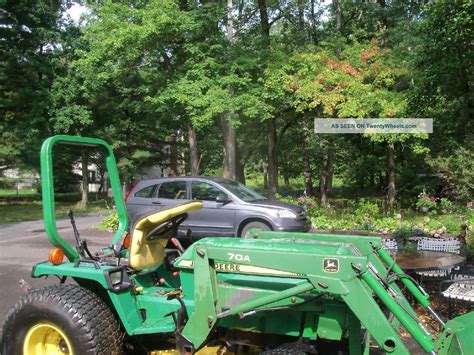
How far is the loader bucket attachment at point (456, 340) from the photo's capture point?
2.97 metres

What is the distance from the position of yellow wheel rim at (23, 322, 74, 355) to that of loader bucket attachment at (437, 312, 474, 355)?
9.12 ft

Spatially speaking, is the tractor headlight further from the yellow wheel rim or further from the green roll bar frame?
the yellow wheel rim

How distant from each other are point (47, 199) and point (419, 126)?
13692 millimetres

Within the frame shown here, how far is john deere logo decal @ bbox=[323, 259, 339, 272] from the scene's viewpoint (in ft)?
9.71

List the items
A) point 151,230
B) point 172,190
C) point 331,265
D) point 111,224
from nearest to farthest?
point 331,265, point 151,230, point 172,190, point 111,224

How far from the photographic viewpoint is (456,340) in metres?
3.01

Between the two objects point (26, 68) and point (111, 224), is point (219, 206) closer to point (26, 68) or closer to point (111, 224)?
point (111, 224)

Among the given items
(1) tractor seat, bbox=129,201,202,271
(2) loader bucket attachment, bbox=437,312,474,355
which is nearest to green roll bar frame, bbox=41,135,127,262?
(1) tractor seat, bbox=129,201,202,271

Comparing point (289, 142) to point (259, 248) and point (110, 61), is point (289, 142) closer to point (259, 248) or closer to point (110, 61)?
point (110, 61)

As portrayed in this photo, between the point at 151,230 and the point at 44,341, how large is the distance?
126 centimetres

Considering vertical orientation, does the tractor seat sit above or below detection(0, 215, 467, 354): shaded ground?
above

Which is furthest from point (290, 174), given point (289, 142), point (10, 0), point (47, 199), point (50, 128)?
point (47, 199)

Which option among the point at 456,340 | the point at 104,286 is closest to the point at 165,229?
the point at 104,286

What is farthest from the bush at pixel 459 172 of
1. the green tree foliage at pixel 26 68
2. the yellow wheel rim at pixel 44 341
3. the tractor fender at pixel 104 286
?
the green tree foliage at pixel 26 68
